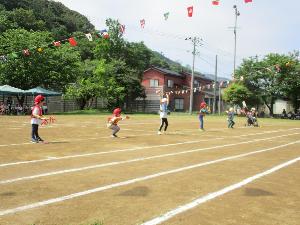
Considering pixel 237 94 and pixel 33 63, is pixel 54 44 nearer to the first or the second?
pixel 33 63

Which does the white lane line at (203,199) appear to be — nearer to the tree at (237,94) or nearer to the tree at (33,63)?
the tree at (33,63)

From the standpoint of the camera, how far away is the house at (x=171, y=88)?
6725 cm

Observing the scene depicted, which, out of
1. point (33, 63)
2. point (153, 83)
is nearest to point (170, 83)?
point (153, 83)

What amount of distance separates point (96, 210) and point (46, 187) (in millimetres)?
1657

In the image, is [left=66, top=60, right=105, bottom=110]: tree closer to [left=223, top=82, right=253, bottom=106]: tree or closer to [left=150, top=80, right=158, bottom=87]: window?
[left=150, top=80, right=158, bottom=87]: window

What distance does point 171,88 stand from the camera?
70.6m

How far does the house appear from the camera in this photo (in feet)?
221

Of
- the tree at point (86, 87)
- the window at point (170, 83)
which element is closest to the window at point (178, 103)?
the window at point (170, 83)

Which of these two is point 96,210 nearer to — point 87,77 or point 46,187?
point 46,187

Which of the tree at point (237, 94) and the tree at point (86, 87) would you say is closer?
the tree at point (86, 87)

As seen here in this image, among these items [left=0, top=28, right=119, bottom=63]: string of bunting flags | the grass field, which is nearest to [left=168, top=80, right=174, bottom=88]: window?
[left=0, top=28, right=119, bottom=63]: string of bunting flags

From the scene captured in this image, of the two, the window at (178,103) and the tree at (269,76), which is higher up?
the tree at (269,76)

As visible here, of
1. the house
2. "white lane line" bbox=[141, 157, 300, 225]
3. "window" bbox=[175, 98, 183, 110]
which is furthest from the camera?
"window" bbox=[175, 98, 183, 110]

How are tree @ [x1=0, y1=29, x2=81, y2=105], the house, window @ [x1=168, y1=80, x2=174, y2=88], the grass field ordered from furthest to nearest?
window @ [x1=168, y1=80, x2=174, y2=88] → the house → tree @ [x1=0, y1=29, x2=81, y2=105] → the grass field
